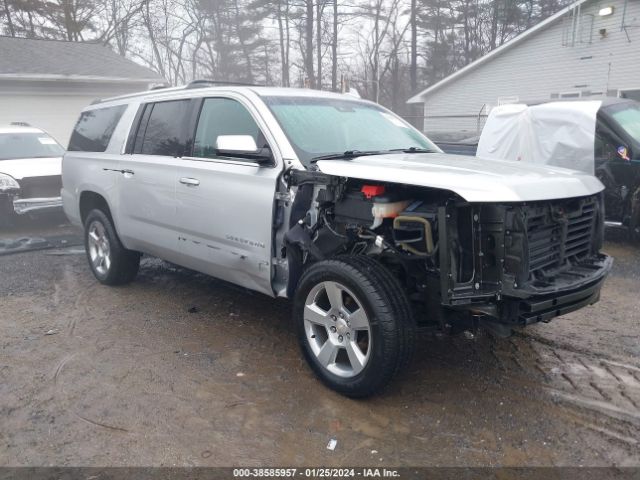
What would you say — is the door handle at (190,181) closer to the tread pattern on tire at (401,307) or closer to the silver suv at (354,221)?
the silver suv at (354,221)

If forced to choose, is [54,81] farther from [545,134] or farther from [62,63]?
[545,134]

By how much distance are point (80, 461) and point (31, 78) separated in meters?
16.0

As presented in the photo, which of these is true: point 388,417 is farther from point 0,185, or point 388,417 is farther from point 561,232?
point 0,185

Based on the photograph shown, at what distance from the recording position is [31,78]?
1594 cm

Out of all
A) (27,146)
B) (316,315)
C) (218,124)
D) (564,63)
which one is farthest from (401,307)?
(564,63)

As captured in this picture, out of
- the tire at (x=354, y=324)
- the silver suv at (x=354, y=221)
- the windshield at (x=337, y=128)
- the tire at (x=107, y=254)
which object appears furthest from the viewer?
the tire at (x=107, y=254)

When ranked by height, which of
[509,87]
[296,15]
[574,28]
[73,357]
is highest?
[296,15]

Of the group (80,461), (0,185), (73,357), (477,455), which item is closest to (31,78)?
(0,185)

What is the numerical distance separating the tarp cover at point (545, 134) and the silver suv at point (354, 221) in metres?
3.67

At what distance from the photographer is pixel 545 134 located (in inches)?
313

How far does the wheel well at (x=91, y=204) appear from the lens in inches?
225

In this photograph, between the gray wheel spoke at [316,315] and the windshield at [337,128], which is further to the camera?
the windshield at [337,128]

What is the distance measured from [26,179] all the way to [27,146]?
1.75 m

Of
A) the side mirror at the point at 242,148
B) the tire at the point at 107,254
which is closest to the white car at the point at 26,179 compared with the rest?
the tire at the point at 107,254
